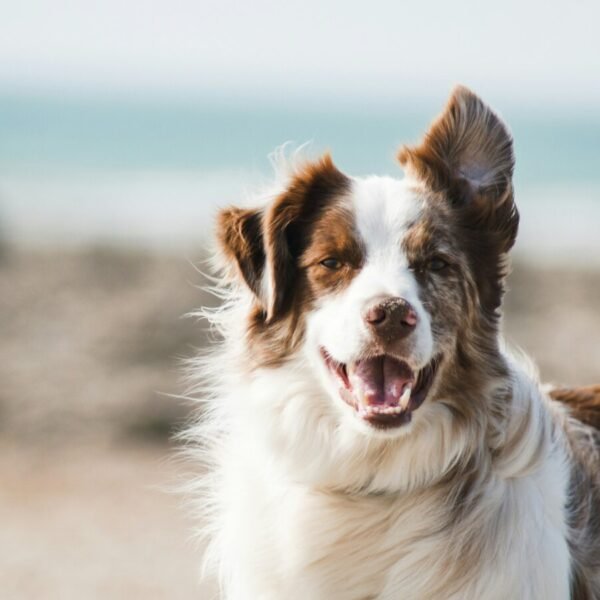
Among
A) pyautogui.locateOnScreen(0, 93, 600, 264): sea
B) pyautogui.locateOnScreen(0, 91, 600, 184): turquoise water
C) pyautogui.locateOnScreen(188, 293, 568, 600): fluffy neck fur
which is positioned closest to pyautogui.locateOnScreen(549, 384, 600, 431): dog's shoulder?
pyautogui.locateOnScreen(188, 293, 568, 600): fluffy neck fur

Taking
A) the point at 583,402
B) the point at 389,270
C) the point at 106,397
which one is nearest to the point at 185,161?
the point at 106,397

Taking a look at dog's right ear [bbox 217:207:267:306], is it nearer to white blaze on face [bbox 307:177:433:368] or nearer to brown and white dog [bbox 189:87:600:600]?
brown and white dog [bbox 189:87:600:600]

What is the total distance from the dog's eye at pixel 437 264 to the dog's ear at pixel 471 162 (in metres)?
0.32

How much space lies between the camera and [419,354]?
4.24 meters

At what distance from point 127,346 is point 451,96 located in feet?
29.0

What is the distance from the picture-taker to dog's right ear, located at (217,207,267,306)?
15.5 ft

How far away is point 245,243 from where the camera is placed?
475cm

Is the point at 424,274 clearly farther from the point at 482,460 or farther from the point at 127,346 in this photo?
the point at 127,346

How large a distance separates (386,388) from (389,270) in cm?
41

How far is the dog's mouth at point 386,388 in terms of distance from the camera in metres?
4.34

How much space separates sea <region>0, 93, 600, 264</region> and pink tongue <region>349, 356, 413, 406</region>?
12396 millimetres

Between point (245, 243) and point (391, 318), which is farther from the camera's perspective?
point (245, 243)

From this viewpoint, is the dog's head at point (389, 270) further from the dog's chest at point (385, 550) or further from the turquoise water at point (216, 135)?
the turquoise water at point (216, 135)

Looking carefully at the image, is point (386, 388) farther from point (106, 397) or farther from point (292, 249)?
point (106, 397)
